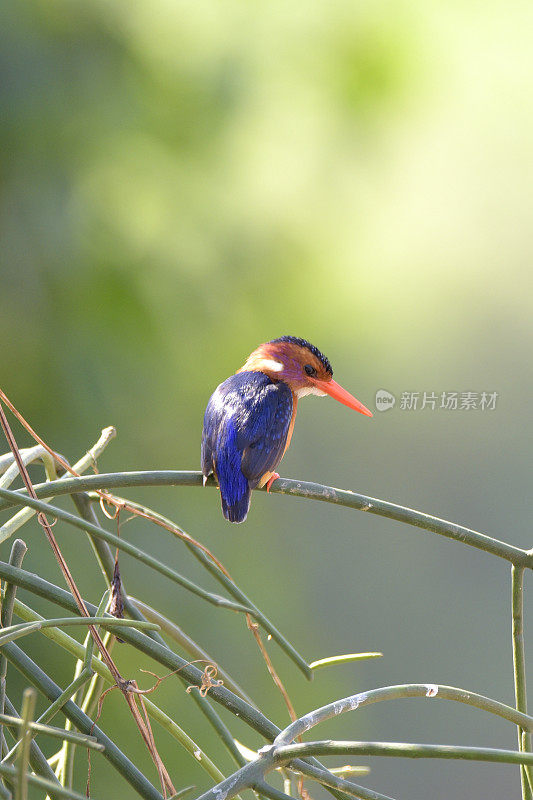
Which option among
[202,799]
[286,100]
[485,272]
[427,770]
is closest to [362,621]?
[427,770]

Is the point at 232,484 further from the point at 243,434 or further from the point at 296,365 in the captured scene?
the point at 296,365

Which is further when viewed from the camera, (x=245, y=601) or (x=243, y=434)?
(x=243, y=434)

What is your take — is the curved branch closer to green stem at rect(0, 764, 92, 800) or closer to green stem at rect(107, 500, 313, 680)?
green stem at rect(107, 500, 313, 680)

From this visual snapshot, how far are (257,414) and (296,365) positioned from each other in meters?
0.17

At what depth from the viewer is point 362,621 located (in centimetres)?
227

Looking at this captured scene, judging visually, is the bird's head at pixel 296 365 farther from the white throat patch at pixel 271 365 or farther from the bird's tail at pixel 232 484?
the bird's tail at pixel 232 484

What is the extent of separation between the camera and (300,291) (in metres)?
1.98

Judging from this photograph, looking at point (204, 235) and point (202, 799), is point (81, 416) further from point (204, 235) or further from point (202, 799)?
point (202, 799)

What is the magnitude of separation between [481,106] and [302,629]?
4.44ft

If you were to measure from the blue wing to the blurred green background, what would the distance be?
0.83m

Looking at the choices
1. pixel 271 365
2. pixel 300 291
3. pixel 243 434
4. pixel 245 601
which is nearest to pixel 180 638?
pixel 245 601

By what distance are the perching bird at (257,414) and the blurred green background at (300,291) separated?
2.55 feet

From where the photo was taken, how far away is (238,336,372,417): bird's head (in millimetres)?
1040

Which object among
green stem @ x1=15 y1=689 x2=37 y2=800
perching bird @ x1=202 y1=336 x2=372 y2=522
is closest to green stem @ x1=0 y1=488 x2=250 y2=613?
green stem @ x1=15 y1=689 x2=37 y2=800
